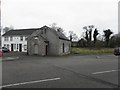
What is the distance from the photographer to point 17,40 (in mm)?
55344

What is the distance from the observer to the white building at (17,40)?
54062 mm

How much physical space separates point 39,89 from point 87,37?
7312cm

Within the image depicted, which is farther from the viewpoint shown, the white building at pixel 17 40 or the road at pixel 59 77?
the white building at pixel 17 40

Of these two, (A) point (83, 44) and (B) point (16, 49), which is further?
(A) point (83, 44)

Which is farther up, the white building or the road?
the white building

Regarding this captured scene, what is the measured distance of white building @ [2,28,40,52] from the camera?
5406cm

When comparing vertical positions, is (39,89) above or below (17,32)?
below

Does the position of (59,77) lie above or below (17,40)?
below

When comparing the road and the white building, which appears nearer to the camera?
the road

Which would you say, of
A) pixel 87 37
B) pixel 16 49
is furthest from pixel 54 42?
pixel 87 37

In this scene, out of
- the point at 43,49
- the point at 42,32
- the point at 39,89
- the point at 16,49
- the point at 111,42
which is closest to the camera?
the point at 39,89

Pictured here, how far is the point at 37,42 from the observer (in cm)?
3812

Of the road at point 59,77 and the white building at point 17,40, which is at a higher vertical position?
the white building at point 17,40

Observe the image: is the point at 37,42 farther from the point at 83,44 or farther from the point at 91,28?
the point at 91,28
